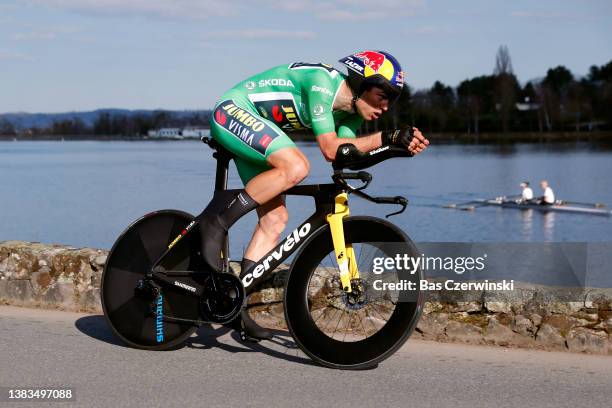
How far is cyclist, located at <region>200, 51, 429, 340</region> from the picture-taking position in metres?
4.86

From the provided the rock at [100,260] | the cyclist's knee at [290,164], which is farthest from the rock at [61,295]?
the cyclist's knee at [290,164]

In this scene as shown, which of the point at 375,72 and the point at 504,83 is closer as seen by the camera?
the point at 375,72

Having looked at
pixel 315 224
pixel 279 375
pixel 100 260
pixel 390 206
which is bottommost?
pixel 390 206

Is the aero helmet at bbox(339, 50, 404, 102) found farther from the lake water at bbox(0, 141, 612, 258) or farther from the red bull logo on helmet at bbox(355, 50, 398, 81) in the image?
the lake water at bbox(0, 141, 612, 258)

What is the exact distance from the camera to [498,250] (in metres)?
5.54

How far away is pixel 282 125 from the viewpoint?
5262 mm

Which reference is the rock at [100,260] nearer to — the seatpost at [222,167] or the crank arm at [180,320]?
the crank arm at [180,320]

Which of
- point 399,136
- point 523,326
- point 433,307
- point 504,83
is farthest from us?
point 504,83

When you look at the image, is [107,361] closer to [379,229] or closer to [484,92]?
[379,229]

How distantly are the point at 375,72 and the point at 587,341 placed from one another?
2009 millimetres

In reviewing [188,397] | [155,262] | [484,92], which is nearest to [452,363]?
[188,397]

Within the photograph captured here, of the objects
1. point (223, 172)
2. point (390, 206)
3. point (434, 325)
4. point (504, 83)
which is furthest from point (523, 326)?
point (504, 83)

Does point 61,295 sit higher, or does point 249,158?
point 249,158

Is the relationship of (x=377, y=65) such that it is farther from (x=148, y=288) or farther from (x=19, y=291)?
(x=19, y=291)
